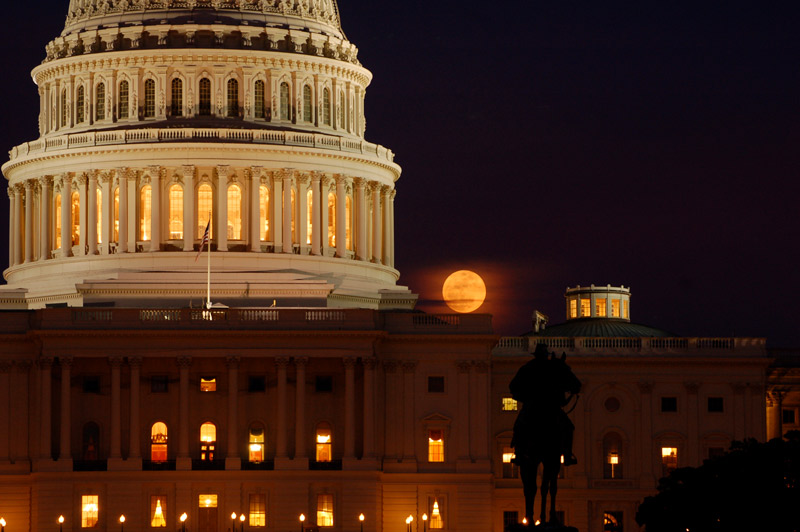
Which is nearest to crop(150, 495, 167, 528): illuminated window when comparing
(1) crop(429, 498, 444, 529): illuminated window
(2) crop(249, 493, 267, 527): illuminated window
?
(2) crop(249, 493, 267, 527): illuminated window

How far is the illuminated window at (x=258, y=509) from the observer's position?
133250 mm

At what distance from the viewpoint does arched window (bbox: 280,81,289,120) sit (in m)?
155

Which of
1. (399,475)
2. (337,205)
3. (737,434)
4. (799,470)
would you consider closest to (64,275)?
(337,205)

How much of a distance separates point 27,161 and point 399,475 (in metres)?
34.4

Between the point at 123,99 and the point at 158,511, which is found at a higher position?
the point at 123,99

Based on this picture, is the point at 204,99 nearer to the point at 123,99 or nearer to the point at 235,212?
the point at 123,99

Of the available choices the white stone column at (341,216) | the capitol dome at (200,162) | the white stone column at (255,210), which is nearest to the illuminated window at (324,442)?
the capitol dome at (200,162)

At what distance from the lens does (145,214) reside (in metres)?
152

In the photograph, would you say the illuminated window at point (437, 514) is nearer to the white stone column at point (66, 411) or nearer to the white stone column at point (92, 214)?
the white stone column at point (66, 411)

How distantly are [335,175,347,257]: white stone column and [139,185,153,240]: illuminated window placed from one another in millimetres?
11705

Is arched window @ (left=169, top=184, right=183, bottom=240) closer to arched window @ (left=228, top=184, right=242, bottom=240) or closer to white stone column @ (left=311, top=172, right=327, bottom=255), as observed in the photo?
arched window @ (left=228, top=184, right=242, bottom=240)

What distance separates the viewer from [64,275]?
15138 cm

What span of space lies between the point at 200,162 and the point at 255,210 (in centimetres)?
443

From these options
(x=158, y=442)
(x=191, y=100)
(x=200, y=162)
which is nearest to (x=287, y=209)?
(x=200, y=162)
